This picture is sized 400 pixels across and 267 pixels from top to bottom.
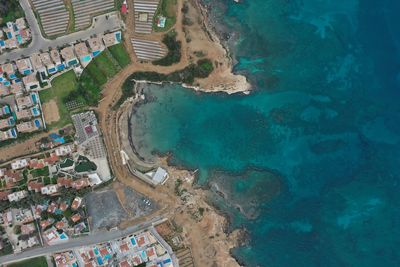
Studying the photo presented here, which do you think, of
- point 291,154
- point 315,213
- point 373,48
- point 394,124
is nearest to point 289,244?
point 315,213

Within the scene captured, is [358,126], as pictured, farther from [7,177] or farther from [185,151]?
[7,177]

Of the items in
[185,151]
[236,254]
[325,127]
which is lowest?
[236,254]

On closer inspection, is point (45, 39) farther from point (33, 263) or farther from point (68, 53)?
point (33, 263)

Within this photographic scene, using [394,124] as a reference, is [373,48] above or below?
above

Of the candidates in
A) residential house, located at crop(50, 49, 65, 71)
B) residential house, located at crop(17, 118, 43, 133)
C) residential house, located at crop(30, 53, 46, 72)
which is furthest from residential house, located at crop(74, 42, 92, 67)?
residential house, located at crop(17, 118, 43, 133)

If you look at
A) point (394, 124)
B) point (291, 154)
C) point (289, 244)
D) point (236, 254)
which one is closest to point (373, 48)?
point (394, 124)

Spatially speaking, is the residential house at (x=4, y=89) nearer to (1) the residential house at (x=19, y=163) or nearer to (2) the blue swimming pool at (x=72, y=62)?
(2) the blue swimming pool at (x=72, y=62)

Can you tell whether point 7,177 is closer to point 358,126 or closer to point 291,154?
point 291,154
